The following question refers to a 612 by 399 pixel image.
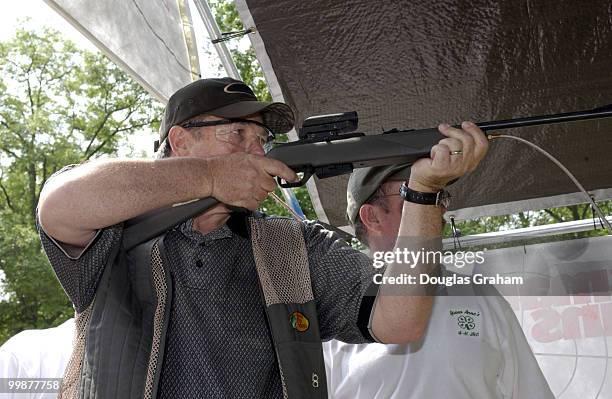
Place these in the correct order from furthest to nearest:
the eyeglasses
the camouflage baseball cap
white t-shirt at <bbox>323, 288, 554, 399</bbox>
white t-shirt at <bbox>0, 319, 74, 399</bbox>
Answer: white t-shirt at <bbox>0, 319, 74, 399</bbox> < the camouflage baseball cap < white t-shirt at <bbox>323, 288, 554, 399</bbox> < the eyeglasses

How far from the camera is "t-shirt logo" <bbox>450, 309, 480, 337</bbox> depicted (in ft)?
6.89

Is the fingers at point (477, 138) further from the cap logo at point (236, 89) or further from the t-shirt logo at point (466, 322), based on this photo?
the t-shirt logo at point (466, 322)

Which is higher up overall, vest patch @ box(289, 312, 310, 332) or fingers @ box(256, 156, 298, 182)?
fingers @ box(256, 156, 298, 182)

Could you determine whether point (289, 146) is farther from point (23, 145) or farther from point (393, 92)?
point (23, 145)

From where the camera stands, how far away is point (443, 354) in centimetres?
208

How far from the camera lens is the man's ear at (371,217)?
228 cm

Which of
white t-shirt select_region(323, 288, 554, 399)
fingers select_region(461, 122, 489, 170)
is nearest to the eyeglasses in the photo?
fingers select_region(461, 122, 489, 170)

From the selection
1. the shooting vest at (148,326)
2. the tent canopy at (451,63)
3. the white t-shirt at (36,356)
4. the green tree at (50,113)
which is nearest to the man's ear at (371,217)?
→ the tent canopy at (451,63)

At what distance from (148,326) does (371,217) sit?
94 centimetres

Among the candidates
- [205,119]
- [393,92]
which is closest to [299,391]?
[205,119]

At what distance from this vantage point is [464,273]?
2447mm

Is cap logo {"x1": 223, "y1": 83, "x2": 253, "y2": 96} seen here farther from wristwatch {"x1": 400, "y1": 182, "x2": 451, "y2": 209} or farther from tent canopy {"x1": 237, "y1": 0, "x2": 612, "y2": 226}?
wristwatch {"x1": 400, "y1": 182, "x2": 451, "y2": 209}

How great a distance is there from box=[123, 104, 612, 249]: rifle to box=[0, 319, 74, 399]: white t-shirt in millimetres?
1264

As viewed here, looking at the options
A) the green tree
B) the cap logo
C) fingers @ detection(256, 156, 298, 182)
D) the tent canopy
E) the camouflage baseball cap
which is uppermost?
the green tree
